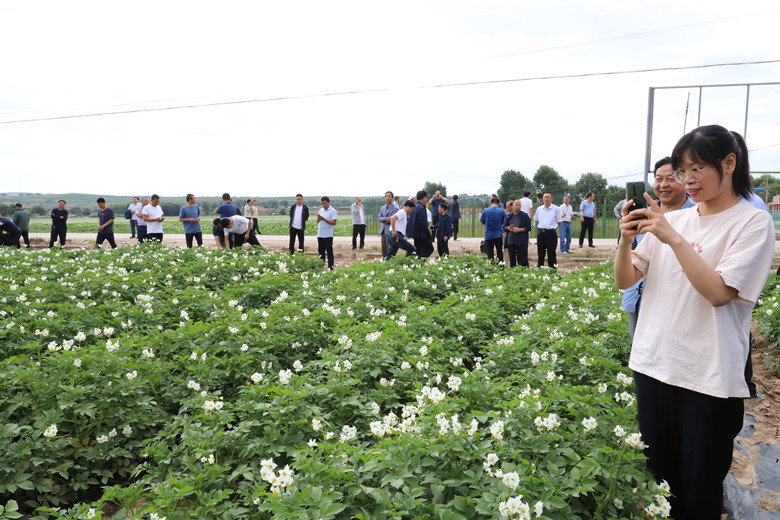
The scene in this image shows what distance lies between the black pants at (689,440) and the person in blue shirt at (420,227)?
1008 cm

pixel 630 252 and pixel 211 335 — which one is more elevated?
pixel 630 252

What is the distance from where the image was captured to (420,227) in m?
12.7

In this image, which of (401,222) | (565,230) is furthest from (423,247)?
(565,230)

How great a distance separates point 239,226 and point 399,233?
4.97m

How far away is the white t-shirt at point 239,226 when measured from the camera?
14.5 meters

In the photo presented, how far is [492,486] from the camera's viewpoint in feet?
8.08

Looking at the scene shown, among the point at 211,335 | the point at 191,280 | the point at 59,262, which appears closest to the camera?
the point at 211,335

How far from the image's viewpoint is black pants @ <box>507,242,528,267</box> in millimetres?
12812

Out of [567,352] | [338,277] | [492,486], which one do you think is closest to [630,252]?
[492,486]

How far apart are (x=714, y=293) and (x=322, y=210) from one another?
41.7 ft

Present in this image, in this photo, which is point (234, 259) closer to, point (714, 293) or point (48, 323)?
point (48, 323)

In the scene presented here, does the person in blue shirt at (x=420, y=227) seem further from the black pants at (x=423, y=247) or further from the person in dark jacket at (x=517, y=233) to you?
the person in dark jacket at (x=517, y=233)

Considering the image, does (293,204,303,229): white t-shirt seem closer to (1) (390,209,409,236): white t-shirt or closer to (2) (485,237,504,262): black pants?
(1) (390,209,409,236): white t-shirt

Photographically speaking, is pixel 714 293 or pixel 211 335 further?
pixel 211 335
